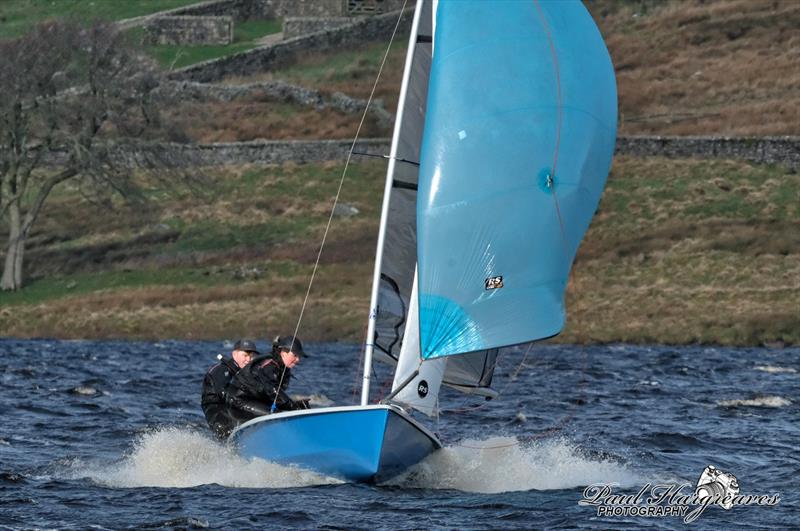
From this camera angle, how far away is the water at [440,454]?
21062 millimetres

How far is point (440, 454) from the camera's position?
23.4 meters

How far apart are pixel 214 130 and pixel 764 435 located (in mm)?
56350

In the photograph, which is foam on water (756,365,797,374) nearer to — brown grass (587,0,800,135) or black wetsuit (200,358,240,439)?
black wetsuit (200,358,240,439)

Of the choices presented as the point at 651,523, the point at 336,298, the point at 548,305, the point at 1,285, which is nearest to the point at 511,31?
the point at 548,305

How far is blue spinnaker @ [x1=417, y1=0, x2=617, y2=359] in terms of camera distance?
2203 centimetres

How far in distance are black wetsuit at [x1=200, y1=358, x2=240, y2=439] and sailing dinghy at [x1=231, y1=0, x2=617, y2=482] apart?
119cm

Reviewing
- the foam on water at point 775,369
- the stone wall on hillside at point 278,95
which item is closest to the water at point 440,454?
the foam on water at point 775,369

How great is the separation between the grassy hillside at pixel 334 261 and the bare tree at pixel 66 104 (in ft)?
12.1

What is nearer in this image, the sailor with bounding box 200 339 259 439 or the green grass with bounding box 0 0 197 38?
the sailor with bounding box 200 339 259 439

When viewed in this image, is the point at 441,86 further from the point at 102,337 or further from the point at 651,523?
the point at 102,337

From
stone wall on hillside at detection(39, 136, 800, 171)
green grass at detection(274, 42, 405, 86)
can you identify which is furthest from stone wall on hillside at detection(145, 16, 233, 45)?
stone wall on hillside at detection(39, 136, 800, 171)

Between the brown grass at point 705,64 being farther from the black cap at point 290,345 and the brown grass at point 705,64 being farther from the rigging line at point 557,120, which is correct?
the black cap at point 290,345

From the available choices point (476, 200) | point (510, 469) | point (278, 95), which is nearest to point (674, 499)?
point (510, 469)

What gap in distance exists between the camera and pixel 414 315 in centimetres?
2330
